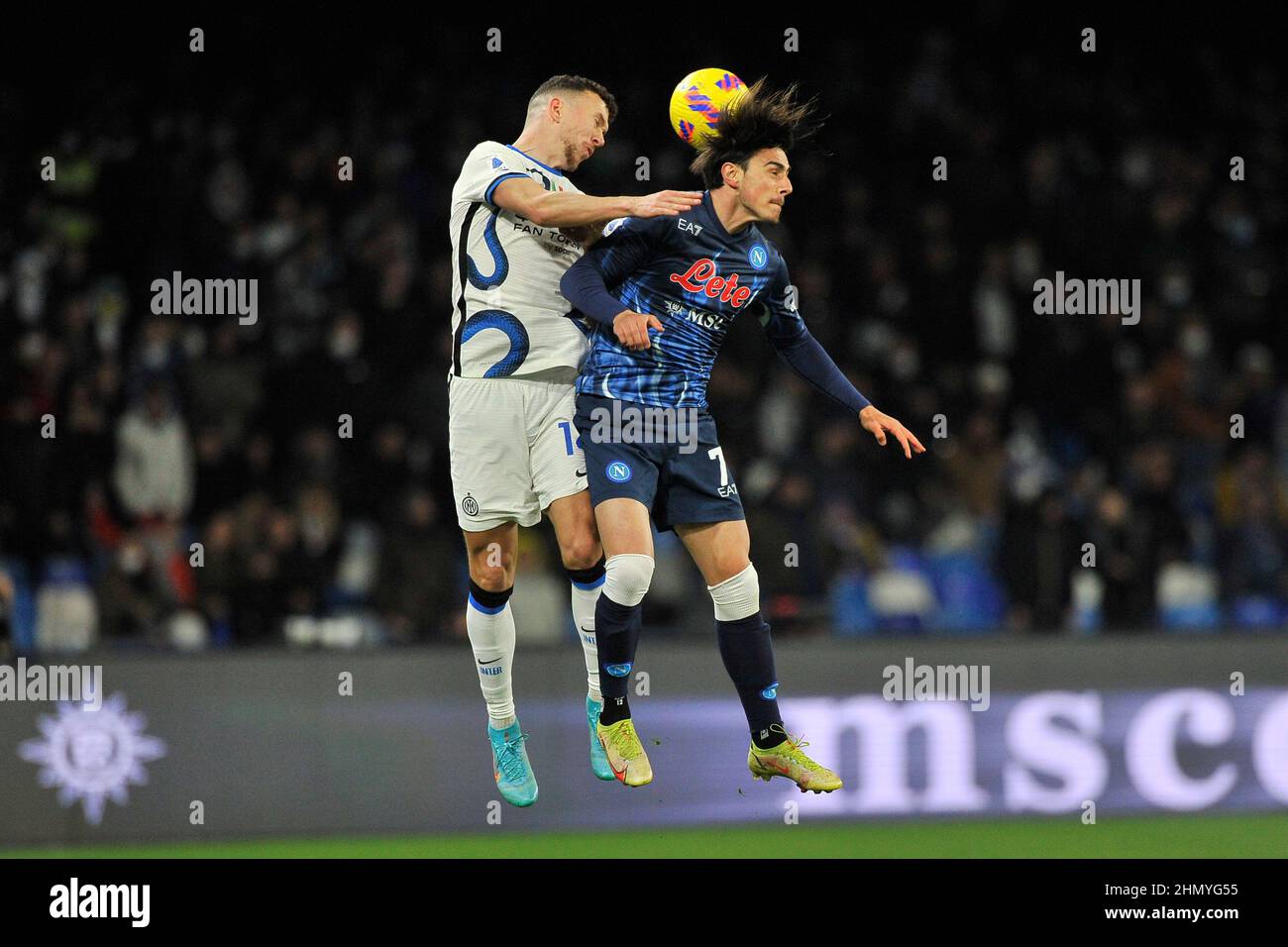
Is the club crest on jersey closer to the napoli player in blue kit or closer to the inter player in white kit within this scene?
the napoli player in blue kit

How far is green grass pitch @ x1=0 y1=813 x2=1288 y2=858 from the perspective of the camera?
10.3 metres

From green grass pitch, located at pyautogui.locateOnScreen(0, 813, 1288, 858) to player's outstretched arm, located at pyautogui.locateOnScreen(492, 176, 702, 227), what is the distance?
17.7 feet

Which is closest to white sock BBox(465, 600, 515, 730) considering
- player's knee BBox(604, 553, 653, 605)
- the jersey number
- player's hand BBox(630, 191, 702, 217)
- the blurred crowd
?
player's knee BBox(604, 553, 653, 605)

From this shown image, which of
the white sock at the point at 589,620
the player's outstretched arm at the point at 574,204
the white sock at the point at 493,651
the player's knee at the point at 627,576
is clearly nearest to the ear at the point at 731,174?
the player's outstretched arm at the point at 574,204

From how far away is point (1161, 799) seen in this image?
1153cm

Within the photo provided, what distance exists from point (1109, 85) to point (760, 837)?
8.57 meters

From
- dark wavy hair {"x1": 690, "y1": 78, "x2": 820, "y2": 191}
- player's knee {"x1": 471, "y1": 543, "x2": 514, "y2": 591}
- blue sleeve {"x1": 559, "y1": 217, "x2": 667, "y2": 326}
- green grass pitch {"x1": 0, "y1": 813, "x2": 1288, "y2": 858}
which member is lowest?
green grass pitch {"x1": 0, "y1": 813, "x2": 1288, "y2": 858}

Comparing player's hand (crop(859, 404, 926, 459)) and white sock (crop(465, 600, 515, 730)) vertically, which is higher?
player's hand (crop(859, 404, 926, 459))

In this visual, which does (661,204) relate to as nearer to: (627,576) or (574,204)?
(574,204)

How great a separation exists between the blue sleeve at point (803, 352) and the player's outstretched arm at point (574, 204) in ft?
2.11

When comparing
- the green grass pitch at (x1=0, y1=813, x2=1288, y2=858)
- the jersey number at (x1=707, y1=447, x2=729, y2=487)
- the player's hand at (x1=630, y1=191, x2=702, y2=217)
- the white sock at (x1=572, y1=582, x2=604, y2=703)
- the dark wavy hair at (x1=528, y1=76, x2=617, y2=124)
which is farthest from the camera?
the green grass pitch at (x1=0, y1=813, x2=1288, y2=858)

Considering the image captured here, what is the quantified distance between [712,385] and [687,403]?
5.90 meters
